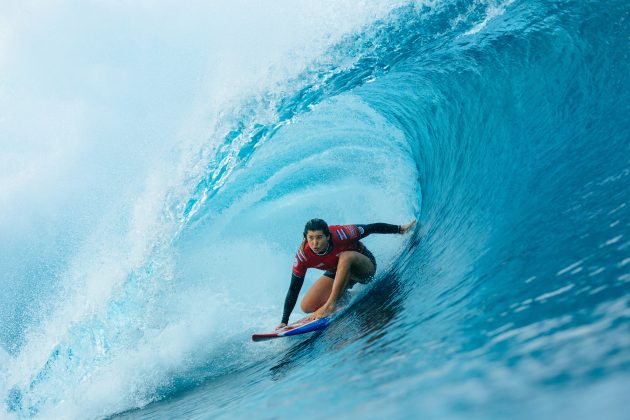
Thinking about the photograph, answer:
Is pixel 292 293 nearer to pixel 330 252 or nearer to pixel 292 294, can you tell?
pixel 292 294

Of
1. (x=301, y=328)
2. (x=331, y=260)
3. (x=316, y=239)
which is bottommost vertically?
(x=301, y=328)

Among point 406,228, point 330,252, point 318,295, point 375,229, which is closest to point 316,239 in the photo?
point 330,252

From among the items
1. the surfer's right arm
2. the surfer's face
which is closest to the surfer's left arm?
the surfer's face

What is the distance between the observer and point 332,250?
4.75 metres

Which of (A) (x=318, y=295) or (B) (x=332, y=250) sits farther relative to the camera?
(A) (x=318, y=295)

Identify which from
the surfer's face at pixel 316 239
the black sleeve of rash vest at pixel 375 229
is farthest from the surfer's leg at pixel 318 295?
the surfer's face at pixel 316 239

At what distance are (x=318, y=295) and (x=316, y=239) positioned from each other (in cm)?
95

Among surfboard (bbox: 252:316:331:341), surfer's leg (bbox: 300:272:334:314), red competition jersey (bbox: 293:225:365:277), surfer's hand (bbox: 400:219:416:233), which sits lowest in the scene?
surfboard (bbox: 252:316:331:341)

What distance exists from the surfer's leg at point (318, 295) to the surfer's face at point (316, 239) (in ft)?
2.27

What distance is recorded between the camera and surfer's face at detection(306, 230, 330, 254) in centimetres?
444

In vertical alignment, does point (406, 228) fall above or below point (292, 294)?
above

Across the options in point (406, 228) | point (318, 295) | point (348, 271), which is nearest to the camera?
point (348, 271)

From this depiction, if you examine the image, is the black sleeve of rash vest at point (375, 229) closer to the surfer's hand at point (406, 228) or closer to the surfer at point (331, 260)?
the surfer at point (331, 260)

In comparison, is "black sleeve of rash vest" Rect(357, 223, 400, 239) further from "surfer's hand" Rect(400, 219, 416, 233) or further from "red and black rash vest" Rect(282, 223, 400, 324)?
"surfer's hand" Rect(400, 219, 416, 233)
